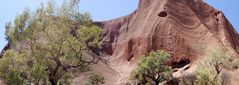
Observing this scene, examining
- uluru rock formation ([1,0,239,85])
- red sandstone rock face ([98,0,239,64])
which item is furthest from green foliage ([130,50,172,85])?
red sandstone rock face ([98,0,239,64])

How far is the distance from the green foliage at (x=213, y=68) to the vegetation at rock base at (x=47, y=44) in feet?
58.2

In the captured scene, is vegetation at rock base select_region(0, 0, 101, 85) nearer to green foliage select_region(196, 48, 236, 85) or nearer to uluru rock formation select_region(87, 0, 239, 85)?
green foliage select_region(196, 48, 236, 85)

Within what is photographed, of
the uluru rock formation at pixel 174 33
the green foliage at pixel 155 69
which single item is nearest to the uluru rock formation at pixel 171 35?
the uluru rock formation at pixel 174 33

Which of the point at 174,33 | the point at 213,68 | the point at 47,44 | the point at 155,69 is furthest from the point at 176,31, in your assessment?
the point at 47,44

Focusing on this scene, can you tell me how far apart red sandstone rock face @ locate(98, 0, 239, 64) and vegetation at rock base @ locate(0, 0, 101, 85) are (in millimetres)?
39394

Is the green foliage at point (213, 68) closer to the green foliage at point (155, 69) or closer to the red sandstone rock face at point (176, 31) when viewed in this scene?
the green foliage at point (155, 69)

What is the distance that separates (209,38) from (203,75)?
28.8 meters

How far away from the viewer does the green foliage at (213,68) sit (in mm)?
48350

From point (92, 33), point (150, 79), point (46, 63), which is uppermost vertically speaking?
point (92, 33)

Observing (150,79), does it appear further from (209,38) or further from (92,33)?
(92,33)

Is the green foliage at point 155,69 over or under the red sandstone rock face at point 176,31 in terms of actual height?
under

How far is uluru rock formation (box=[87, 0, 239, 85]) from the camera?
2938 inches

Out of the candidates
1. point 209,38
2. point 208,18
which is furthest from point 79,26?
point 208,18

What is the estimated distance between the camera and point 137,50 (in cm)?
8238
